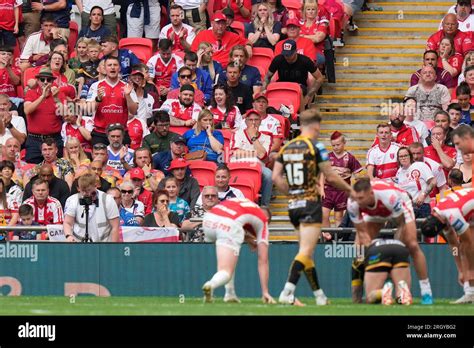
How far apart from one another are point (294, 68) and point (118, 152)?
150 inches

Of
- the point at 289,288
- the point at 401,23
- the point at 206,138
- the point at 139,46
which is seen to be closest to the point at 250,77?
the point at 206,138

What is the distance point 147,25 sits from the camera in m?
28.8

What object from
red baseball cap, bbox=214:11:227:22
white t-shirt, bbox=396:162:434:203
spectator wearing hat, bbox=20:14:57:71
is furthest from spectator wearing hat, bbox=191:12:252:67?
white t-shirt, bbox=396:162:434:203

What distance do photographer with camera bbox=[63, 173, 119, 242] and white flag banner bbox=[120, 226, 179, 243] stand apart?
0.27 meters

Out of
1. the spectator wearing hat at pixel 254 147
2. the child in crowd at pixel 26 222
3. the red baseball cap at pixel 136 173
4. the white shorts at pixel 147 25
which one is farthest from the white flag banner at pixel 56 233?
the white shorts at pixel 147 25

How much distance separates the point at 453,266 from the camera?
827 inches

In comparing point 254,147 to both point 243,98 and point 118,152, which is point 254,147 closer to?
point 243,98

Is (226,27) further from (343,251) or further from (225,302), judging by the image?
(225,302)

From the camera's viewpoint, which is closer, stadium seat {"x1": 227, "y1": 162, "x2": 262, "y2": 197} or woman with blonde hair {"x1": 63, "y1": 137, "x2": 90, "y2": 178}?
stadium seat {"x1": 227, "y1": 162, "x2": 262, "y2": 197}

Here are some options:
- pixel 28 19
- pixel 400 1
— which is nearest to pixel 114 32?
pixel 28 19

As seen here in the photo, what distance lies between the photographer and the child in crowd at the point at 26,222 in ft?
72.2

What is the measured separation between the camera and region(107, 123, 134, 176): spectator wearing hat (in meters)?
24.7

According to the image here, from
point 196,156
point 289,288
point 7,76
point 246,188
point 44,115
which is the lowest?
point 289,288

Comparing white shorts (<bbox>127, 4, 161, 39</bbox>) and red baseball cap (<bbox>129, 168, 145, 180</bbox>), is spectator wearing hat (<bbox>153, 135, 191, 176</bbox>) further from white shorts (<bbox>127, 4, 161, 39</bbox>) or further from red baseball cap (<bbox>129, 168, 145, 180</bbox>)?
white shorts (<bbox>127, 4, 161, 39</bbox>)
